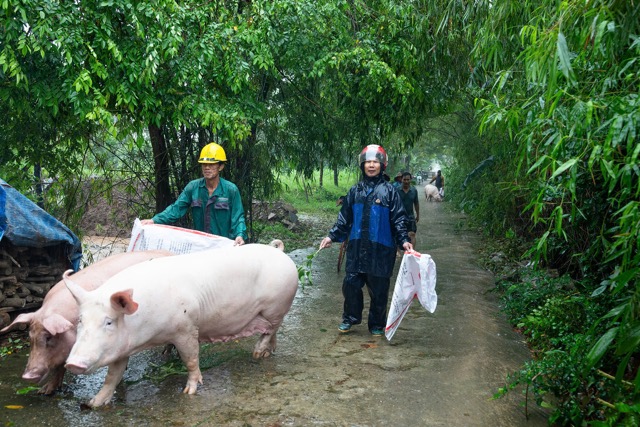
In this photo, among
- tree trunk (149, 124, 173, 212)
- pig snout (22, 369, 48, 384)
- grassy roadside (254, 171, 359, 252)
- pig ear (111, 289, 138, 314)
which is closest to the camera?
pig ear (111, 289, 138, 314)

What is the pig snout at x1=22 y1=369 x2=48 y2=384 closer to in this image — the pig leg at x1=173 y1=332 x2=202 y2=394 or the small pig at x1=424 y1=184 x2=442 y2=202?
the pig leg at x1=173 y1=332 x2=202 y2=394

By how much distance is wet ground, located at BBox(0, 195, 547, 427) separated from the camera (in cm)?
418

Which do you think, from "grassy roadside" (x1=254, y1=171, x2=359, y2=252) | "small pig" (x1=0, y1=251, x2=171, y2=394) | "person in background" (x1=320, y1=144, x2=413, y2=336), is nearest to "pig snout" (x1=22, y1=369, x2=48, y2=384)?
"small pig" (x1=0, y1=251, x2=171, y2=394)

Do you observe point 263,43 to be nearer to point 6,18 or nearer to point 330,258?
point 6,18

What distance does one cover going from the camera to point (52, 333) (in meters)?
4.16

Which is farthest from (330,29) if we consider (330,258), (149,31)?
(330,258)

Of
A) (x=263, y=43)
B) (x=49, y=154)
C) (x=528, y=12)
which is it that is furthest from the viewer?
(x=49, y=154)

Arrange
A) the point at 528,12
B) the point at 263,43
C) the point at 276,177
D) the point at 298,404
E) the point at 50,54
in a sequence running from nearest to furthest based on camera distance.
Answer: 1. the point at 298,404
2. the point at 528,12
3. the point at 50,54
4. the point at 263,43
5. the point at 276,177

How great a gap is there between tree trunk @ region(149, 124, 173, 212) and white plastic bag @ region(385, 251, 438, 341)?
4359 mm

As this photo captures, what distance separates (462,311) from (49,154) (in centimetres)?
595

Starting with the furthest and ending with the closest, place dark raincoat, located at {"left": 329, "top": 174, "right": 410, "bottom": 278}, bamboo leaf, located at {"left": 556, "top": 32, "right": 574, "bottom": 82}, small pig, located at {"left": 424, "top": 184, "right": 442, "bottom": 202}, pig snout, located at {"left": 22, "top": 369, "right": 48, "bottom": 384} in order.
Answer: small pig, located at {"left": 424, "top": 184, "right": 442, "bottom": 202}
dark raincoat, located at {"left": 329, "top": 174, "right": 410, "bottom": 278}
pig snout, located at {"left": 22, "top": 369, "right": 48, "bottom": 384}
bamboo leaf, located at {"left": 556, "top": 32, "right": 574, "bottom": 82}

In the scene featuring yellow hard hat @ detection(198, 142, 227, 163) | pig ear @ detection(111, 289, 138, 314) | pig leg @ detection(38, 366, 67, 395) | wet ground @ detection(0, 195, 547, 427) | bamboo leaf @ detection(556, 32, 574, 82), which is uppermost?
bamboo leaf @ detection(556, 32, 574, 82)

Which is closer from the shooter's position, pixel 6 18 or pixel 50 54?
pixel 6 18

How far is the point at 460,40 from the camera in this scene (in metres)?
8.55
